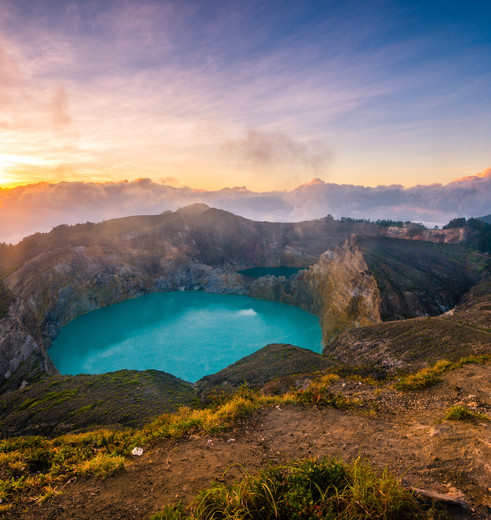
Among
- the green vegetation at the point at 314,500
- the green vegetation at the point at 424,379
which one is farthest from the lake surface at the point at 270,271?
the green vegetation at the point at 314,500

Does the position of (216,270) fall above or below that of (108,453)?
below

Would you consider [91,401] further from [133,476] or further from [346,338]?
[346,338]

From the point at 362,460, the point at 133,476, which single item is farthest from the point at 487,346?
the point at 133,476

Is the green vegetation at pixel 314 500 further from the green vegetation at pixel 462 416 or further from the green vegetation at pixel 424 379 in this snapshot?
the green vegetation at pixel 424 379

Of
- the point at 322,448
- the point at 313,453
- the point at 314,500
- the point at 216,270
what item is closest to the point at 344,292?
the point at 322,448

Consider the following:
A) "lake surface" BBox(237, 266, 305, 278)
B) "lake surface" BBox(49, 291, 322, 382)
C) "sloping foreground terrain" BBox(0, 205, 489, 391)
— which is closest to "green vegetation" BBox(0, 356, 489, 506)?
"sloping foreground terrain" BBox(0, 205, 489, 391)

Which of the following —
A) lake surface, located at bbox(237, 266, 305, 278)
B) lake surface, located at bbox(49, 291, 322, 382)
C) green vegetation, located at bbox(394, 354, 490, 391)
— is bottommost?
lake surface, located at bbox(49, 291, 322, 382)

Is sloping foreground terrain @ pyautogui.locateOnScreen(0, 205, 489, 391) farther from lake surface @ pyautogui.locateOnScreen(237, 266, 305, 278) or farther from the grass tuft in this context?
the grass tuft

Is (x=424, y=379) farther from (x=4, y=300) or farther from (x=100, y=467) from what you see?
(x=4, y=300)
